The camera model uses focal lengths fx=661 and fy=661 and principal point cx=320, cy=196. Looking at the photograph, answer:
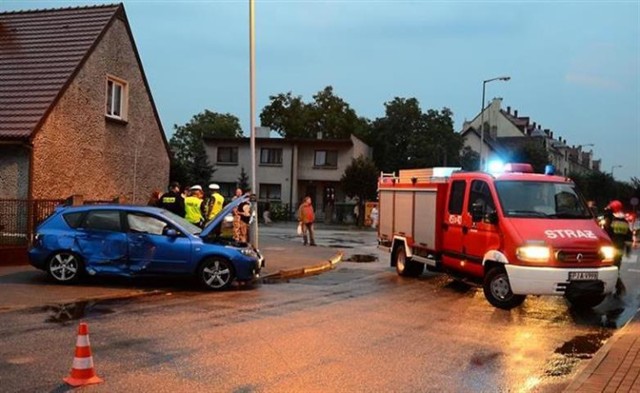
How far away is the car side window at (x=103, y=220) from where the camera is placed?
12211 mm

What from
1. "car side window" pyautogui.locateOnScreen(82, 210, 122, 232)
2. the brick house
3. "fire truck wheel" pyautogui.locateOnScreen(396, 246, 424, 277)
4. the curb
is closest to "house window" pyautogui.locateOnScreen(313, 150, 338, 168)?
the brick house

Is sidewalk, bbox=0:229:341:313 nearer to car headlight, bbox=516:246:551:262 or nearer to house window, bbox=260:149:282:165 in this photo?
car headlight, bbox=516:246:551:262

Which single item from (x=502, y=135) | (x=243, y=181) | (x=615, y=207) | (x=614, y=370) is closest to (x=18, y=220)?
(x=614, y=370)

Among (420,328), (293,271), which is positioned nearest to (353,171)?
(293,271)

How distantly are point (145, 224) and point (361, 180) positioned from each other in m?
32.5

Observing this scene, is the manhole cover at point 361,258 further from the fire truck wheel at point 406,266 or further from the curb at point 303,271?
the fire truck wheel at point 406,266

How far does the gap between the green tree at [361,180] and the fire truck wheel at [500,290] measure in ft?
108

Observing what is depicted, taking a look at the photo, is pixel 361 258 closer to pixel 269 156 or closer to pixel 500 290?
pixel 500 290

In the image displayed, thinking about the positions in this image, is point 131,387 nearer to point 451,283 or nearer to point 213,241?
point 213,241

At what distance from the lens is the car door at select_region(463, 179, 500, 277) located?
437 inches

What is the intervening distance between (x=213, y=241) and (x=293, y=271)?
355cm

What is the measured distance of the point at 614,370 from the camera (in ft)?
21.5

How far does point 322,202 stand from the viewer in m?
52.0

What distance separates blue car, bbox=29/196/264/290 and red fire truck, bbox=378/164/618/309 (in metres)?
4.01
